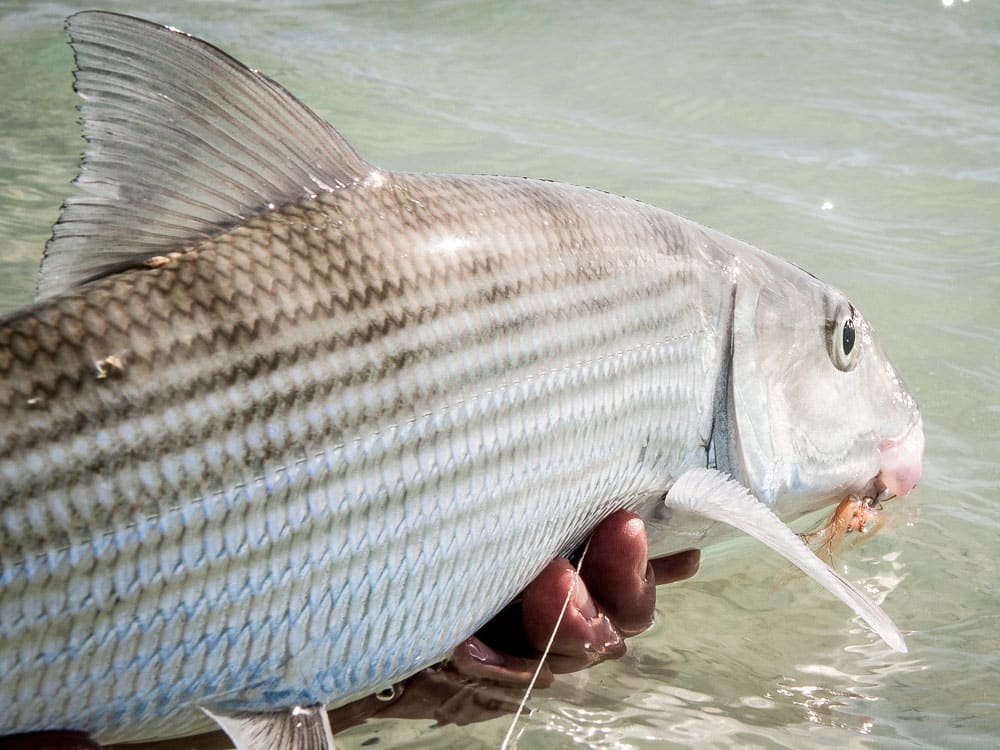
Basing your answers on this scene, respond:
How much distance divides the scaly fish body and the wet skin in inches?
4.2

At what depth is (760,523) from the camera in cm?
220

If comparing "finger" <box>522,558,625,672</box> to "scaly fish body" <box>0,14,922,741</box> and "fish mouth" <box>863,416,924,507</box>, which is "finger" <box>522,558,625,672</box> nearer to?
"scaly fish body" <box>0,14,922,741</box>

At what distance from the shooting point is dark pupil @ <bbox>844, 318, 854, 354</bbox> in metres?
2.55

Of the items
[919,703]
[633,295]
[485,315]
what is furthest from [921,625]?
[485,315]

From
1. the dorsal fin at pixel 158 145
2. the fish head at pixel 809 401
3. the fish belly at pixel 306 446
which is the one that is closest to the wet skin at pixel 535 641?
the fish belly at pixel 306 446

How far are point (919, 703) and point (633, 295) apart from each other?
3.48ft

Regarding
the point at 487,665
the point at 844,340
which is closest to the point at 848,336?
the point at 844,340

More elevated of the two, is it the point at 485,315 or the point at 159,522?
the point at 485,315

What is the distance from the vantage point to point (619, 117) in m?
7.29

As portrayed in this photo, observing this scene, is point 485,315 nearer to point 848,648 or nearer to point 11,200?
point 848,648

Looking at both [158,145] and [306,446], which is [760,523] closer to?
[306,446]

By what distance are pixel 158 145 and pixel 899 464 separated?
1.73 meters

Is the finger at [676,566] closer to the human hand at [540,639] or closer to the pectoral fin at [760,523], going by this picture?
the human hand at [540,639]

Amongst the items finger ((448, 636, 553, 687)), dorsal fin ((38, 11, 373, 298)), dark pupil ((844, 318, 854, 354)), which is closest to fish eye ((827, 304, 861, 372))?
dark pupil ((844, 318, 854, 354))
